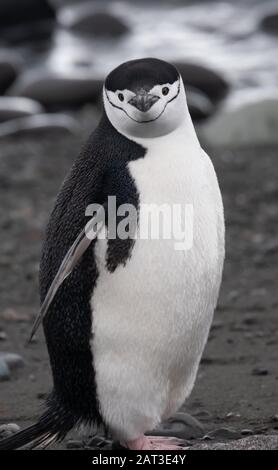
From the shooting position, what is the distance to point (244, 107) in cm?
827

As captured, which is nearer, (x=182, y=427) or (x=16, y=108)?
(x=182, y=427)

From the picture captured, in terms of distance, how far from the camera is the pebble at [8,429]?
380 centimetres

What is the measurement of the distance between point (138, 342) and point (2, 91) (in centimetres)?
757

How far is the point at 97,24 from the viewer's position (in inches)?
548

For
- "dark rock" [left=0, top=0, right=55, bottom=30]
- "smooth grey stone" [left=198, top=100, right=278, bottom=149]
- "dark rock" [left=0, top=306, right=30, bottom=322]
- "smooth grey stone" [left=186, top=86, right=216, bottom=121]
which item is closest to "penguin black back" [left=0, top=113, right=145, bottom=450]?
"dark rock" [left=0, top=306, right=30, bottom=322]

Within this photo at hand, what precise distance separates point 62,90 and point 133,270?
696cm

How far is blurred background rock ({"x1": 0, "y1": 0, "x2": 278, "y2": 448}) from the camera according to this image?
439 cm

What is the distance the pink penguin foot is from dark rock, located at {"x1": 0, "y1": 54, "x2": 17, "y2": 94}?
7464mm

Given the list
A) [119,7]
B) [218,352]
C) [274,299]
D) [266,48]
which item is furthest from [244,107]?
[119,7]

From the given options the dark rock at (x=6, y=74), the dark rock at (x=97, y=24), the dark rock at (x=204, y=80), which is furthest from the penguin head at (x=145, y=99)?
the dark rock at (x=97, y=24)

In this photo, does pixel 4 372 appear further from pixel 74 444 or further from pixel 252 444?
pixel 252 444

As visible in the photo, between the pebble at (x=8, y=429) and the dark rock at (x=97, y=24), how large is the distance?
10.2 meters

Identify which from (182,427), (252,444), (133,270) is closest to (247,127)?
(182,427)

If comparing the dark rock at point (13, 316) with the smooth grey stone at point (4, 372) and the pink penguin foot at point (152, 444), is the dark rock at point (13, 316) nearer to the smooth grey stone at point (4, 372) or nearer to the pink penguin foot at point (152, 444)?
the smooth grey stone at point (4, 372)
